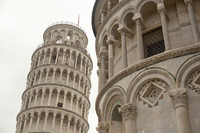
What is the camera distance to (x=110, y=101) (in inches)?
549

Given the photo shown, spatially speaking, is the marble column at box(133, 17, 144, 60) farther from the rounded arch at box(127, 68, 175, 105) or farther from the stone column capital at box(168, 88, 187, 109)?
the stone column capital at box(168, 88, 187, 109)

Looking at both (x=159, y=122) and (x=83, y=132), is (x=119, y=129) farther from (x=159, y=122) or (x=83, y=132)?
(x=83, y=132)

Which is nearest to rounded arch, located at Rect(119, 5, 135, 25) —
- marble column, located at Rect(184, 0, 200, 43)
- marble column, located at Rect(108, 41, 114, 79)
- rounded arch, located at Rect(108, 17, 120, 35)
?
rounded arch, located at Rect(108, 17, 120, 35)

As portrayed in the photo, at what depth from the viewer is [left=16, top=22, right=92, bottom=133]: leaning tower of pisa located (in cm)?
3922

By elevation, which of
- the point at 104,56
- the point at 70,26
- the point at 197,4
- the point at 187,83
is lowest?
the point at 187,83

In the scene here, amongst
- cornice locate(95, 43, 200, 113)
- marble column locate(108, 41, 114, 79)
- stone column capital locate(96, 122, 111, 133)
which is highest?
marble column locate(108, 41, 114, 79)

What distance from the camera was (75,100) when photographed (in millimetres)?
43094

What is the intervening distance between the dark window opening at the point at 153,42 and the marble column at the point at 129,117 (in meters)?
3.31

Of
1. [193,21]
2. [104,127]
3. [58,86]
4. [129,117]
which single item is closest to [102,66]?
[104,127]

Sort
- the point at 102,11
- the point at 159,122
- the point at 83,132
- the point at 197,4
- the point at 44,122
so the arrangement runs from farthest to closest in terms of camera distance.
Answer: the point at 83,132
the point at 44,122
the point at 102,11
the point at 197,4
the point at 159,122

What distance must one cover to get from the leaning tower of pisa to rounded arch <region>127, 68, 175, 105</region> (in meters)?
27.5

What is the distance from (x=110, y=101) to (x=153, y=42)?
13.1 feet

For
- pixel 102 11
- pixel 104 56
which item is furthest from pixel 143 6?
pixel 102 11

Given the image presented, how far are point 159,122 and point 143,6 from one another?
677 cm
